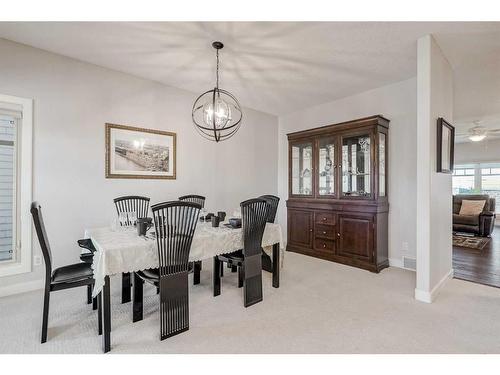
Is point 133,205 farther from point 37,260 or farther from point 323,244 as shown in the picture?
point 323,244

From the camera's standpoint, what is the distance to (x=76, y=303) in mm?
2504

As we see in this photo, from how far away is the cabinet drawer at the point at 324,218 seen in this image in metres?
3.98

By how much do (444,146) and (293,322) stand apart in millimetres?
2528

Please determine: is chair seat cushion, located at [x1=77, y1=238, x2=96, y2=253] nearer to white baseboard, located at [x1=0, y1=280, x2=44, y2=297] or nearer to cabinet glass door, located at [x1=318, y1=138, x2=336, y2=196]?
white baseboard, located at [x1=0, y1=280, x2=44, y2=297]

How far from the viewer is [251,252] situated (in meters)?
2.56

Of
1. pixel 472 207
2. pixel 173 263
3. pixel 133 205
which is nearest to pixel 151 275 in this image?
pixel 173 263

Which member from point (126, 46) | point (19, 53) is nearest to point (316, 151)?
point (126, 46)

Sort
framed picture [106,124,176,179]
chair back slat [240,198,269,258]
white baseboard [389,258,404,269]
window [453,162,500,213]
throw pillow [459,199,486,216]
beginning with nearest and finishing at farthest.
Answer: chair back slat [240,198,269,258] < framed picture [106,124,176,179] < white baseboard [389,258,404,269] < throw pillow [459,199,486,216] < window [453,162,500,213]

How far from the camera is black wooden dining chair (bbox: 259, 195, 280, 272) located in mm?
2699

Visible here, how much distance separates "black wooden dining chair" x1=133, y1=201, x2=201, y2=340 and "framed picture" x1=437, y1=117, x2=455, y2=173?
101 inches

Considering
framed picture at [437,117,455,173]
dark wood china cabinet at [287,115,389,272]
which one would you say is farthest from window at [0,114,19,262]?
framed picture at [437,117,455,173]

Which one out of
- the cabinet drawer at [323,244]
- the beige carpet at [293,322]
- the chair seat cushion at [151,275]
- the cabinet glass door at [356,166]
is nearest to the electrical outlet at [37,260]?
the beige carpet at [293,322]
